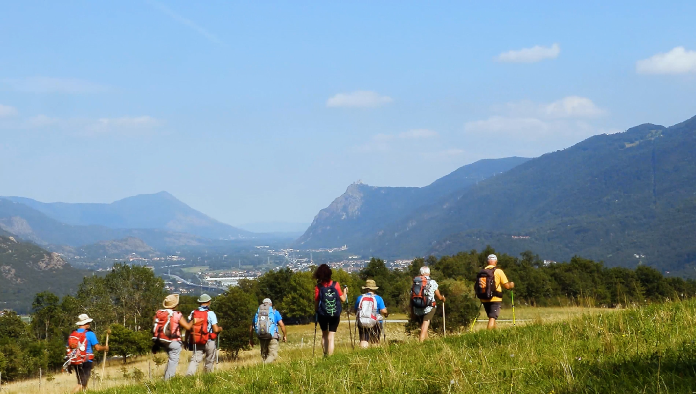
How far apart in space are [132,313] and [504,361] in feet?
324

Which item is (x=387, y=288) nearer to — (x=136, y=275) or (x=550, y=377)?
(x=136, y=275)

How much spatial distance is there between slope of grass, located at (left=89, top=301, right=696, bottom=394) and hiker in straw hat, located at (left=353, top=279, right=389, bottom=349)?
3304 millimetres

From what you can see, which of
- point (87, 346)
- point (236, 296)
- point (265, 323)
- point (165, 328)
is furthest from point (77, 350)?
point (236, 296)

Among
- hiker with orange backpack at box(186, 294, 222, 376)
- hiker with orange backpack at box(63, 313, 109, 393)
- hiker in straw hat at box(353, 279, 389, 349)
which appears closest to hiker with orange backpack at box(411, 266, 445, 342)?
hiker in straw hat at box(353, 279, 389, 349)

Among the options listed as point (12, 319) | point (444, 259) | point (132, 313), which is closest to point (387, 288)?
point (444, 259)

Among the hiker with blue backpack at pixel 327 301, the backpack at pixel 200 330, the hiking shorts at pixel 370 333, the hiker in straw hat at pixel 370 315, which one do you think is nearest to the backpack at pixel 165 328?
the backpack at pixel 200 330

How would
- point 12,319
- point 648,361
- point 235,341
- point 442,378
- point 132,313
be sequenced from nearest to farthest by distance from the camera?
1. point 648,361
2. point 442,378
3. point 235,341
4. point 12,319
5. point 132,313

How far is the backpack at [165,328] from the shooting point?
432 inches

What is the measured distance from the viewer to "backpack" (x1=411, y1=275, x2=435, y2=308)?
12484mm

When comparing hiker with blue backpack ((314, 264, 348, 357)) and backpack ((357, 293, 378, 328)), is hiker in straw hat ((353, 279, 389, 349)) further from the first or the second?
hiker with blue backpack ((314, 264, 348, 357))

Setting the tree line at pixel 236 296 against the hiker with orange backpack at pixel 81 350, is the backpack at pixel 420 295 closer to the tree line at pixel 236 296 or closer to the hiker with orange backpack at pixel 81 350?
the hiker with orange backpack at pixel 81 350

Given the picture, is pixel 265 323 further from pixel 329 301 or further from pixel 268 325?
pixel 329 301

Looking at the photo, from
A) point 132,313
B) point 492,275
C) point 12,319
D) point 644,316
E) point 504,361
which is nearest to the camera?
point 504,361

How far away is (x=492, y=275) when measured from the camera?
12.8m
